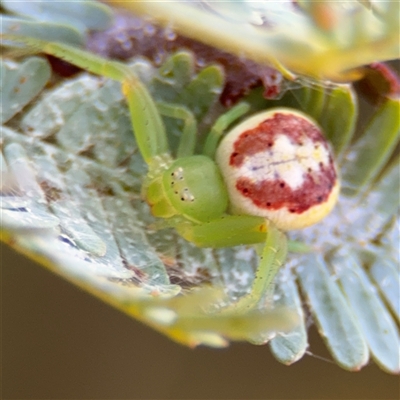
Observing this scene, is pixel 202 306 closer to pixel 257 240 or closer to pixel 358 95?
pixel 257 240

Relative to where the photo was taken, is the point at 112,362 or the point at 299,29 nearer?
the point at 299,29

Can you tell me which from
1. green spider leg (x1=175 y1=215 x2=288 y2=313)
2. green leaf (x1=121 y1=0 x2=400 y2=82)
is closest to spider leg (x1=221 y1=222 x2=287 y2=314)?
green spider leg (x1=175 y1=215 x2=288 y2=313)

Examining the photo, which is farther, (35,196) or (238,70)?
(238,70)

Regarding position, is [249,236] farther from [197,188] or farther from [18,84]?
[18,84]

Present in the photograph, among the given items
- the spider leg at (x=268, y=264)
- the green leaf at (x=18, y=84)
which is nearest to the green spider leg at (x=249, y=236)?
the spider leg at (x=268, y=264)

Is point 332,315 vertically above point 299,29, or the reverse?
point 299,29

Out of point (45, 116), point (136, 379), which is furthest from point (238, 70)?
point (136, 379)

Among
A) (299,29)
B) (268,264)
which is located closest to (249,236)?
(268,264)
